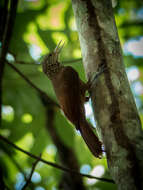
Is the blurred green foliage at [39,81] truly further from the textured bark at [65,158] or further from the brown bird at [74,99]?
the brown bird at [74,99]

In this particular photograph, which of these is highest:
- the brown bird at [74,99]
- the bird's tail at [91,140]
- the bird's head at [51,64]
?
the bird's head at [51,64]

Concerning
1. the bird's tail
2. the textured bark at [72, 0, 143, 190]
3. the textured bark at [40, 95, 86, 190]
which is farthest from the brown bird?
the textured bark at [40, 95, 86, 190]

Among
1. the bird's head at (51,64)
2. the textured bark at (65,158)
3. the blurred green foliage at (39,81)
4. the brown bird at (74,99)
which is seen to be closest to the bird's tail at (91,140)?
the brown bird at (74,99)

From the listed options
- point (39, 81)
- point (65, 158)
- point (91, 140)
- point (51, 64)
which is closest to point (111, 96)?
point (91, 140)

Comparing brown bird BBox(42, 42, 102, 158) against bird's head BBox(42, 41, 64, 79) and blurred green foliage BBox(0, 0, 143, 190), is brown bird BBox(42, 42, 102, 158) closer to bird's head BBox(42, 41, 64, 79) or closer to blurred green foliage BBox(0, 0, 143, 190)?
blurred green foliage BBox(0, 0, 143, 190)

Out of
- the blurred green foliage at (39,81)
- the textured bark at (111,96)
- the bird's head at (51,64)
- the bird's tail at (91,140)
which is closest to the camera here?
the textured bark at (111,96)

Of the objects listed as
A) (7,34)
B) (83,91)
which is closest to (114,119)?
(83,91)

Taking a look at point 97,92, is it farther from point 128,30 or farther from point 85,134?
point 128,30
